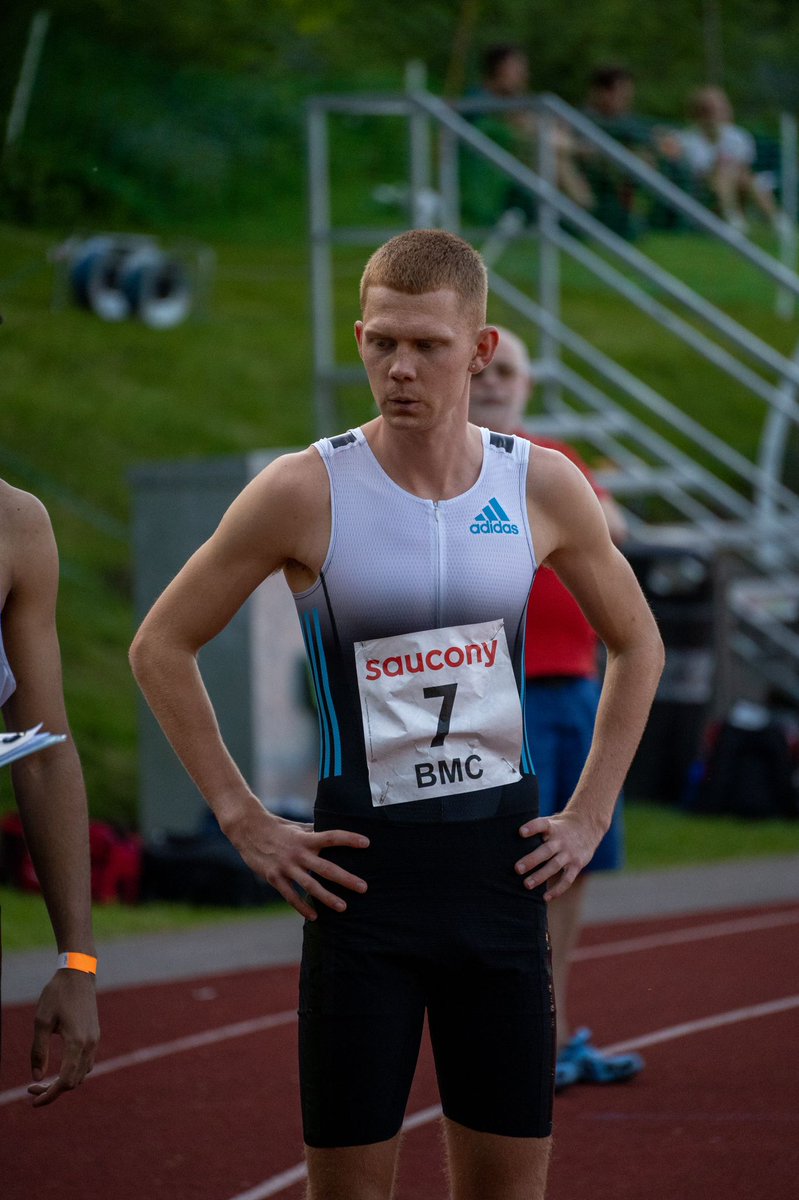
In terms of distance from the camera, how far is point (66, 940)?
2.99 meters

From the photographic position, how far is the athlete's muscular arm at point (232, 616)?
3.21m

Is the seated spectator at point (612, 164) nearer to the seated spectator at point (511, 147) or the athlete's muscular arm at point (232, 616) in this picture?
the seated spectator at point (511, 147)

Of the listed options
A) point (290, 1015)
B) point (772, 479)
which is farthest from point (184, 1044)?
point (772, 479)

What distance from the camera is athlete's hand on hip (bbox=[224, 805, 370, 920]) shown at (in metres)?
3.16

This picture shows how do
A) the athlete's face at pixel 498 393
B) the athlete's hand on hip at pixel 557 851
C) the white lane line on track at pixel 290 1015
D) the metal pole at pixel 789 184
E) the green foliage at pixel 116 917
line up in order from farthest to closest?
the metal pole at pixel 789 184
the green foliage at pixel 116 917
the white lane line on track at pixel 290 1015
the athlete's face at pixel 498 393
the athlete's hand on hip at pixel 557 851

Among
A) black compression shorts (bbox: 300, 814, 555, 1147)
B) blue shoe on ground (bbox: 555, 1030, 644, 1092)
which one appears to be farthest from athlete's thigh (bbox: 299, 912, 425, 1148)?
blue shoe on ground (bbox: 555, 1030, 644, 1092)

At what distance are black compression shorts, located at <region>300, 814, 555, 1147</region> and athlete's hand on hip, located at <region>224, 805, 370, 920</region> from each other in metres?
0.03

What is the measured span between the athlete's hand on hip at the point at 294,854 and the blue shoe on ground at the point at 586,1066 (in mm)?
3071

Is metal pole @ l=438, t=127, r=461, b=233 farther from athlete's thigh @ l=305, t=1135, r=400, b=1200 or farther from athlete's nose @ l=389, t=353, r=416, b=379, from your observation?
athlete's thigh @ l=305, t=1135, r=400, b=1200

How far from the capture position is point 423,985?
3.26 meters

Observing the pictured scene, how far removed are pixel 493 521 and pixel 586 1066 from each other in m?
3.32

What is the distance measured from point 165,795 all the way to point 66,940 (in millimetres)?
8092

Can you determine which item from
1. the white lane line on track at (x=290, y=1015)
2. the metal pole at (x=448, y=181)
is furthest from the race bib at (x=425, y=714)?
the metal pole at (x=448, y=181)

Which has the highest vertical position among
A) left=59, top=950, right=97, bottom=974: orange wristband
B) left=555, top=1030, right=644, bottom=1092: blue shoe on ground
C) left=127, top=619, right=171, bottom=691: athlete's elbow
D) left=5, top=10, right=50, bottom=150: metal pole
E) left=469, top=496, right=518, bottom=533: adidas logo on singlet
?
left=5, top=10, right=50, bottom=150: metal pole
